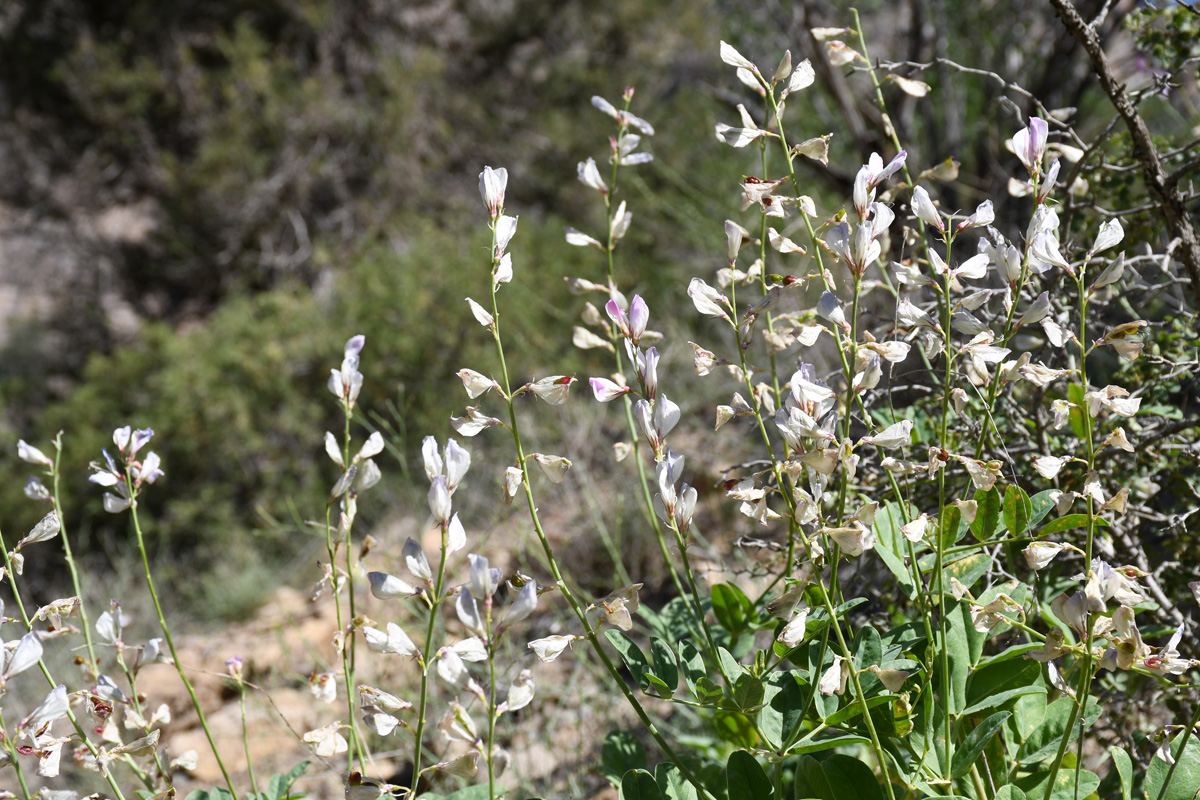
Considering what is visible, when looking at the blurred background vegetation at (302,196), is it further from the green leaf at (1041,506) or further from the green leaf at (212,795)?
the green leaf at (1041,506)

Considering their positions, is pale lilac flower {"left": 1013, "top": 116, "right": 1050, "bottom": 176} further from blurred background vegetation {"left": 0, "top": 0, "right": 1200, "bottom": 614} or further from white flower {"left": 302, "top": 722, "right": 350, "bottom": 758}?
blurred background vegetation {"left": 0, "top": 0, "right": 1200, "bottom": 614}

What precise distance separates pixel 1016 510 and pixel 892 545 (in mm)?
145

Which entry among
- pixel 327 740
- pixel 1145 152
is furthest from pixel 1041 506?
pixel 327 740

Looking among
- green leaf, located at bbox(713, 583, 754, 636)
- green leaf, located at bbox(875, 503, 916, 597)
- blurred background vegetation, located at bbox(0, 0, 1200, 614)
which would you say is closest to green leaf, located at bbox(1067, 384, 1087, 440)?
green leaf, located at bbox(875, 503, 916, 597)

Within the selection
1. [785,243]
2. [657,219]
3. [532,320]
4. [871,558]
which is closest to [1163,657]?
[785,243]

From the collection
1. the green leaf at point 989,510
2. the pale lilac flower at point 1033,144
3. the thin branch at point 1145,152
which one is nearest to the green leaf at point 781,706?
the green leaf at point 989,510

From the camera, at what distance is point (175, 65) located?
7.01 m

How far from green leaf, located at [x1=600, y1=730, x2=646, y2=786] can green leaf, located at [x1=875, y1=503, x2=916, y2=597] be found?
369 millimetres

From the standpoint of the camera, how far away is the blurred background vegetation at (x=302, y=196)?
474cm

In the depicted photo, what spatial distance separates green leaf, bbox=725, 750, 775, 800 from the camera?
0.90 meters

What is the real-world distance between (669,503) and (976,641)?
410 mm

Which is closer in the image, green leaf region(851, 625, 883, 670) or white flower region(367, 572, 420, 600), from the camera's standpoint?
white flower region(367, 572, 420, 600)

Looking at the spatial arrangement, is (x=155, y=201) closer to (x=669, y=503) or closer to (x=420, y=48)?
(x=420, y=48)

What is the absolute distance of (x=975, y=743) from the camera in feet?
2.75
